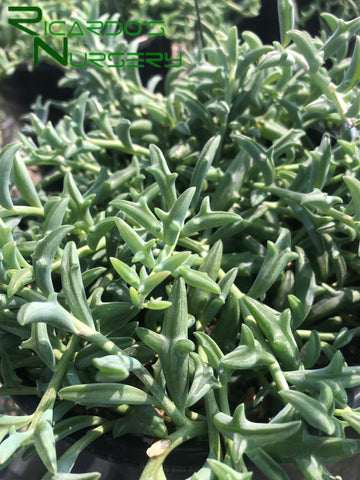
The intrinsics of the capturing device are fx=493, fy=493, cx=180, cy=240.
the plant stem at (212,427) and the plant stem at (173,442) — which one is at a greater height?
the plant stem at (212,427)

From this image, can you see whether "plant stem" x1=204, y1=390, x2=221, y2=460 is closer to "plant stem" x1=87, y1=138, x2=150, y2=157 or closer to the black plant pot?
the black plant pot

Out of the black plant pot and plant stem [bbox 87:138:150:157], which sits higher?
plant stem [bbox 87:138:150:157]

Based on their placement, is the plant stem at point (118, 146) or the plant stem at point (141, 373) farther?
the plant stem at point (118, 146)

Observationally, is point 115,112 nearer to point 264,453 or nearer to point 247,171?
point 247,171

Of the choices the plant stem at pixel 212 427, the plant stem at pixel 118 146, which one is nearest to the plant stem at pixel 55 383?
the plant stem at pixel 212 427

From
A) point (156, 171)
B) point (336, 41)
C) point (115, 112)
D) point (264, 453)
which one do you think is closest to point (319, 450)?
point (264, 453)

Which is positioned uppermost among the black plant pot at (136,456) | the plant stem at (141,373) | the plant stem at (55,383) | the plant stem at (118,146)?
the plant stem at (118,146)

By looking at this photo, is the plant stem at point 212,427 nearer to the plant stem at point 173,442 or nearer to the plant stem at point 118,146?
the plant stem at point 173,442

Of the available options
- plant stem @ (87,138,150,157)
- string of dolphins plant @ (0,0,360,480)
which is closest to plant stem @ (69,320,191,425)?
string of dolphins plant @ (0,0,360,480)
